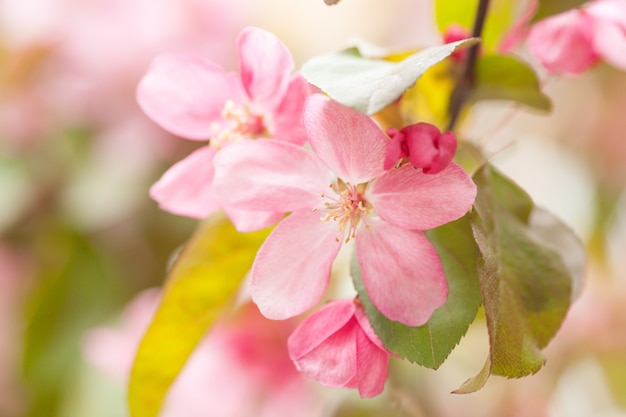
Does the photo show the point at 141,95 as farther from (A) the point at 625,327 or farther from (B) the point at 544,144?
(B) the point at 544,144

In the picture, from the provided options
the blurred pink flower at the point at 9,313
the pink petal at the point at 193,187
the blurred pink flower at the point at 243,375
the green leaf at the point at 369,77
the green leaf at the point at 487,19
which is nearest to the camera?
the green leaf at the point at 369,77

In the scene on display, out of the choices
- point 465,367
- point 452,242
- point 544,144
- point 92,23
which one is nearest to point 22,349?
point 92,23

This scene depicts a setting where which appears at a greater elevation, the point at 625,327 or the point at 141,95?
the point at 141,95

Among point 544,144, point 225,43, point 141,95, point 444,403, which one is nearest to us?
point 141,95

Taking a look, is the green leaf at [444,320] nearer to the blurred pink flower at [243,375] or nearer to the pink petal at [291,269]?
the pink petal at [291,269]

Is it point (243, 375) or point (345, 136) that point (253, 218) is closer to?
point (345, 136)

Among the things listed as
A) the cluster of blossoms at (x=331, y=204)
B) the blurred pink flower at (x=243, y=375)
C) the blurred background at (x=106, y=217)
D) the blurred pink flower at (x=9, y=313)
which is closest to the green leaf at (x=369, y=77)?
the cluster of blossoms at (x=331, y=204)
